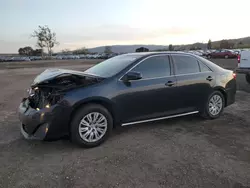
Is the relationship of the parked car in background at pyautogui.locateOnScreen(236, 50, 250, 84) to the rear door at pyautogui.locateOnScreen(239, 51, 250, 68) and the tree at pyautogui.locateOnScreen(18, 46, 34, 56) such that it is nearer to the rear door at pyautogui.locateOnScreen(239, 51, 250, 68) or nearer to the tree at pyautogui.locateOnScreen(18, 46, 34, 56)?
the rear door at pyautogui.locateOnScreen(239, 51, 250, 68)

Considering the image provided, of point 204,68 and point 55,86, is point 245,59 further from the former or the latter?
point 55,86

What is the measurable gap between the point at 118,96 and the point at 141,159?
4.10ft

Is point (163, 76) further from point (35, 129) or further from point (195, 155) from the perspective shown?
point (35, 129)

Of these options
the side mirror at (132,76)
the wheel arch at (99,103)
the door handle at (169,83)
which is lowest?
the wheel arch at (99,103)

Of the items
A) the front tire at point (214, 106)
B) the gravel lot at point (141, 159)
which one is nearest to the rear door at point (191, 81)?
the front tire at point (214, 106)

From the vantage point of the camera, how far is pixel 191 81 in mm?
5363

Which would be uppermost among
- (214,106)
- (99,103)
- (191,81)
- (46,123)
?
(191,81)

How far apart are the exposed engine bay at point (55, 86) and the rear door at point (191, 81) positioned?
182 cm

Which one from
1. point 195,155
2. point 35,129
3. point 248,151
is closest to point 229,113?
point 248,151

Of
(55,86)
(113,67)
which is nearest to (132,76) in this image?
(113,67)

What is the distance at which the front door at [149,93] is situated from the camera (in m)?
4.61

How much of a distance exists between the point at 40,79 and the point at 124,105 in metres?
1.57

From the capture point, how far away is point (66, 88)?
4113 millimetres

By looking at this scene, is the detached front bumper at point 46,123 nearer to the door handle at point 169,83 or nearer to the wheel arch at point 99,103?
the wheel arch at point 99,103
